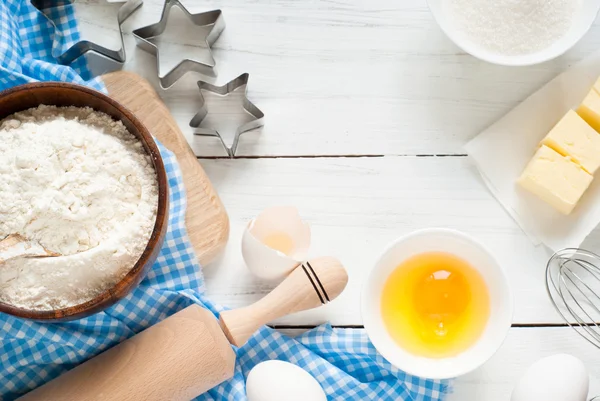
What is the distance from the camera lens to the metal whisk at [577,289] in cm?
115

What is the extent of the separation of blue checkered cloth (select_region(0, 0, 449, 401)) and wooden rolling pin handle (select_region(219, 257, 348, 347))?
0.08 m

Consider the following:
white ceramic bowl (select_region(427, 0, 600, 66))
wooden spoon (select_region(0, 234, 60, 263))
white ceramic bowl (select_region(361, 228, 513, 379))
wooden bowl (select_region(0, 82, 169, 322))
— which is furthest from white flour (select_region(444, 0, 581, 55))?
wooden spoon (select_region(0, 234, 60, 263))

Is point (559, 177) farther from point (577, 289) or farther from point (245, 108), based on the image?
point (245, 108)

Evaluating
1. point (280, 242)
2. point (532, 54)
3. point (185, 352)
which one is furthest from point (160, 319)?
point (532, 54)

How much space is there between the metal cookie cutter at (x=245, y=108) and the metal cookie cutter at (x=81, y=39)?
0.15m

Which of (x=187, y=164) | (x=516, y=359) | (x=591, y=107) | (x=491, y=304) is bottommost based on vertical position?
(x=516, y=359)

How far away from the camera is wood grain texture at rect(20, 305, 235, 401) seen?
1.02 m

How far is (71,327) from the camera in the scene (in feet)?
3.52

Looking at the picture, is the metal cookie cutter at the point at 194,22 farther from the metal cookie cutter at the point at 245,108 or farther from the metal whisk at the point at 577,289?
the metal whisk at the point at 577,289

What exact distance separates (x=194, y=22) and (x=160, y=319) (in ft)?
1.50

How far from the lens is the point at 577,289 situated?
116 cm

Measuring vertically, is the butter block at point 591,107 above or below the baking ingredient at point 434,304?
above

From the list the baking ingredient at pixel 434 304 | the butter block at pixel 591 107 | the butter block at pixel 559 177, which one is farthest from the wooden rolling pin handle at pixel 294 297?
the butter block at pixel 591 107

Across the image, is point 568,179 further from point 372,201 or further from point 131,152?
point 131,152
